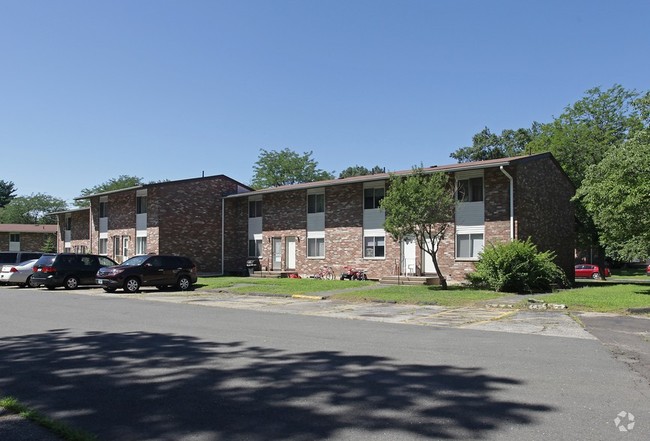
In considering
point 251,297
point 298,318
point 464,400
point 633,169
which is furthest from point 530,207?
point 464,400

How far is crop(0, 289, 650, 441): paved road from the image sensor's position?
15.9 feet

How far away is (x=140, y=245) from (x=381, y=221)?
1756 cm

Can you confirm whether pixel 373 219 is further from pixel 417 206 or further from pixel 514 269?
pixel 514 269

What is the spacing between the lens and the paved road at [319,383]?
4846 millimetres

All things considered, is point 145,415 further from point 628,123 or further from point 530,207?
point 628,123

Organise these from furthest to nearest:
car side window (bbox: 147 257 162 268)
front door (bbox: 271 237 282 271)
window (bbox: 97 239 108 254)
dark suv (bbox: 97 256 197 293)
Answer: window (bbox: 97 239 108 254)
front door (bbox: 271 237 282 271)
car side window (bbox: 147 257 162 268)
dark suv (bbox: 97 256 197 293)

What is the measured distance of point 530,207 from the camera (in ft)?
84.6

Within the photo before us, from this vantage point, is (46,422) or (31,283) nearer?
(46,422)

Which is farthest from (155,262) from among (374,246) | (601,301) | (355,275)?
(601,301)

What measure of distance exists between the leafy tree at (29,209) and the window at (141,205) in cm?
6273

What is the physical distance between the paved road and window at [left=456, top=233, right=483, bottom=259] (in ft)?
46.9

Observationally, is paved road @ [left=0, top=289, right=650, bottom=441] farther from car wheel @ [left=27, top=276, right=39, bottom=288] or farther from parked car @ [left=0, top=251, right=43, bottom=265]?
parked car @ [left=0, top=251, right=43, bottom=265]

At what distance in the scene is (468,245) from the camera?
25281 millimetres

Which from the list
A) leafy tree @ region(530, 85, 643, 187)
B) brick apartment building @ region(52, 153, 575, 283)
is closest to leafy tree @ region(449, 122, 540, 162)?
leafy tree @ region(530, 85, 643, 187)
